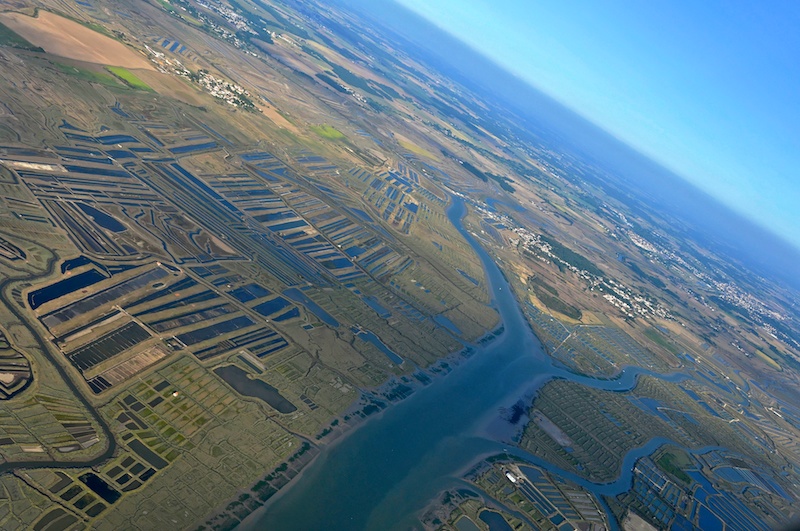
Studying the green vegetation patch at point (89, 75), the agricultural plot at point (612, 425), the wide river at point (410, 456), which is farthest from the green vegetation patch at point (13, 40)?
the agricultural plot at point (612, 425)

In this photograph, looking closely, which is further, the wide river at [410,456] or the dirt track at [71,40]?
the dirt track at [71,40]

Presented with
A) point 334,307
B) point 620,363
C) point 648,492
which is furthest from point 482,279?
point 648,492

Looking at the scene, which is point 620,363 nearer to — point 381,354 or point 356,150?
point 381,354

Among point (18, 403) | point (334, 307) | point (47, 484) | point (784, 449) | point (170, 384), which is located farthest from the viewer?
point (784, 449)

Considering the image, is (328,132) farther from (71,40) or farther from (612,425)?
(612,425)

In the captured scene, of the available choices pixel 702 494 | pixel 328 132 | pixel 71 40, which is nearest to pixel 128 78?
pixel 71 40

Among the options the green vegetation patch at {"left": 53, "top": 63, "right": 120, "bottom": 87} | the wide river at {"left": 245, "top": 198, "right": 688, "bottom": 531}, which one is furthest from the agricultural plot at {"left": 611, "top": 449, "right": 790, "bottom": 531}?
the green vegetation patch at {"left": 53, "top": 63, "right": 120, "bottom": 87}

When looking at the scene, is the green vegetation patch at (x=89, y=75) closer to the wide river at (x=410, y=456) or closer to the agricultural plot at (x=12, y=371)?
the agricultural plot at (x=12, y=371)

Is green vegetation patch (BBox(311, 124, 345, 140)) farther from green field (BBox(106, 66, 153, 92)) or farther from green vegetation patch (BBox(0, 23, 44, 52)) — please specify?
green vegetation patch (BBox(0, 23, 44, 52))
